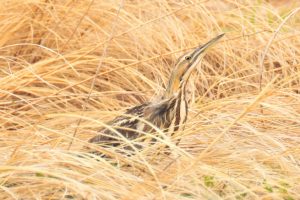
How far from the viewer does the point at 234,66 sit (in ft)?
20.2

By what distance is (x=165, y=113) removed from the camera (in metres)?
4.51

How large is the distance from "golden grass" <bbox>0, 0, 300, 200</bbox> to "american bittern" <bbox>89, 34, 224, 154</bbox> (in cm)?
11

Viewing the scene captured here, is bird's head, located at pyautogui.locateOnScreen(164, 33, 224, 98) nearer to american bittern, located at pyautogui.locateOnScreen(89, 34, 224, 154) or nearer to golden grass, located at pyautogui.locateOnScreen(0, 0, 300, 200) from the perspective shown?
american bittern, located at pyautogui.locateOnScreen(89, 34, 224, 154)


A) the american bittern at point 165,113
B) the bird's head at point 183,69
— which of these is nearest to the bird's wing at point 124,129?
the american bittern at point 165,113

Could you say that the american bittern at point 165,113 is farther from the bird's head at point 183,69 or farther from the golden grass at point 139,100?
the golden grass at point 139,100

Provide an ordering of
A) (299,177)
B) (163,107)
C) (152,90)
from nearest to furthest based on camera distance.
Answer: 1. (299,177)
2. (163,107)
3. (152,90)

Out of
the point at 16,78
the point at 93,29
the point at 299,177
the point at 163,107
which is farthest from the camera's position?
the point at 93,29

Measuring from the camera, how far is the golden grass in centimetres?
393

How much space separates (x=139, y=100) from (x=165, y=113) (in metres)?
1.36

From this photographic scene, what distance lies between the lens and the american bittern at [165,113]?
440 cm

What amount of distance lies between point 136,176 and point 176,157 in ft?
0.60

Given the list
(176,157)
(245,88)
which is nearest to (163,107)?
(176,157)

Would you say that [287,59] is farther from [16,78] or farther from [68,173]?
[68,173]

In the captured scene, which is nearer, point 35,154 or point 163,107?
point 35,154
